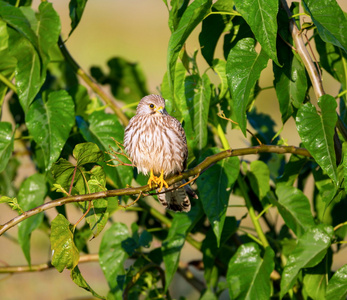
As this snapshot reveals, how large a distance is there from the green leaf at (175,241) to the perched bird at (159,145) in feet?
0.18

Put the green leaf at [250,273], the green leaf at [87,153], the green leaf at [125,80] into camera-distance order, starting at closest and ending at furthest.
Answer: the green leaf at [87,153]
the green leaf at [250,273]
the green leaf at [125,80]

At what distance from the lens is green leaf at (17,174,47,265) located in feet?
10.9

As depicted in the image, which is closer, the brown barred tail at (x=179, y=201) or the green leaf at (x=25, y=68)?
the green leaf at (x=25, y=68)

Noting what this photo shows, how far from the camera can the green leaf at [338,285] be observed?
8.65ft

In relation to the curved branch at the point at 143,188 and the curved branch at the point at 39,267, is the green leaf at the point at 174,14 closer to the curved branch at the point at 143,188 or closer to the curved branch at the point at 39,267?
the curved branch at the point at 143,188

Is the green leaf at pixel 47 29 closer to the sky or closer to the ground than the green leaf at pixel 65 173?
closer to the sky

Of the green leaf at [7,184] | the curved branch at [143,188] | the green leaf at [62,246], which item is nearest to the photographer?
the curved branch at [143,188]

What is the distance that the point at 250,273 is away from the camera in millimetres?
2986

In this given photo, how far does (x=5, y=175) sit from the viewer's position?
3891mm

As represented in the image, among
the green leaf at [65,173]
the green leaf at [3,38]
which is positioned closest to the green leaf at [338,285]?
the green leaf at [65,173]

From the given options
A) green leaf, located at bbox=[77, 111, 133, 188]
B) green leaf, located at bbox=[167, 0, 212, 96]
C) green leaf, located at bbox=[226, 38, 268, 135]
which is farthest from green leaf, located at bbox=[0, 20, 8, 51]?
green leaf, located at bbox=[226, 38, 268, 135]

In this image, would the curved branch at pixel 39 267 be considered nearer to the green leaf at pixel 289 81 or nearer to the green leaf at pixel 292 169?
the green leaf at pixel 292 169

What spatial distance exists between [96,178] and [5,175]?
177cm

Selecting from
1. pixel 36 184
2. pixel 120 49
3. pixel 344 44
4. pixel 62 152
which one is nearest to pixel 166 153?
pixel 62 152
